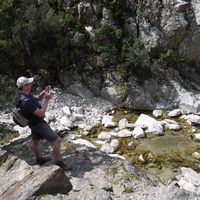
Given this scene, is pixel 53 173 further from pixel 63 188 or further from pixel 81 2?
pixel 81 2

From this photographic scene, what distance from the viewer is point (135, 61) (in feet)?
39.4

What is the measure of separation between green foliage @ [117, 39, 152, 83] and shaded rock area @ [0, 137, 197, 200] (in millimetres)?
6627

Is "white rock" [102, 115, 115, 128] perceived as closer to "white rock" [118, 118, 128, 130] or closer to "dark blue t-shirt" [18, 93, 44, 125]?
"white rock" [118, 118, 128, 130]

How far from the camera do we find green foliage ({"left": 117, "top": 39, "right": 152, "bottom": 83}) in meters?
12.0

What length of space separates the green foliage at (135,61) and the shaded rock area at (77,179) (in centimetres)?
663

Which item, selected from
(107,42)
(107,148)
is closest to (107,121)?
(107,148)

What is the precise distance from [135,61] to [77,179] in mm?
8271

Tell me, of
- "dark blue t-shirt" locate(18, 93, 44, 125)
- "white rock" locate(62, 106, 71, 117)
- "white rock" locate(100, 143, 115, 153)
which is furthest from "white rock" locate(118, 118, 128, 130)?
"dark blue t-shirt" locate(18, 93, 44, 125)

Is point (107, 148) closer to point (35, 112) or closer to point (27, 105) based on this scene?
point (35, 112)

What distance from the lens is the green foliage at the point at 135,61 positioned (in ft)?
39.5

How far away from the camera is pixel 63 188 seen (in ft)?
14.6

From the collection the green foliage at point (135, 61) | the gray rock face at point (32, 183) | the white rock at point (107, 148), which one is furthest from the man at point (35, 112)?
the green foliage at point (135, 61)

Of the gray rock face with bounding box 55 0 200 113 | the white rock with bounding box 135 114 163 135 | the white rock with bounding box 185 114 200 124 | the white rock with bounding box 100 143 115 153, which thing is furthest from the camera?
the gray rock face with bounding box 55 0 200 113

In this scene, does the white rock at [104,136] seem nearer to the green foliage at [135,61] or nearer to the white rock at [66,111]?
the white rock at [66,111]
